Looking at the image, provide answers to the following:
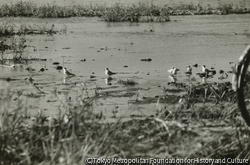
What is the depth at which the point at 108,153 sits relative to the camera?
525 cm

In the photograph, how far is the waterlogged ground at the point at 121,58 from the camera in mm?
10045

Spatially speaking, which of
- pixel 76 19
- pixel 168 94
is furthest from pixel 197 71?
pixel 76 19

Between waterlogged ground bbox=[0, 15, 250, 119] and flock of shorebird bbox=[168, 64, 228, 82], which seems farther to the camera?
flock of shorebird bbox=[168, 64, 228, 82]

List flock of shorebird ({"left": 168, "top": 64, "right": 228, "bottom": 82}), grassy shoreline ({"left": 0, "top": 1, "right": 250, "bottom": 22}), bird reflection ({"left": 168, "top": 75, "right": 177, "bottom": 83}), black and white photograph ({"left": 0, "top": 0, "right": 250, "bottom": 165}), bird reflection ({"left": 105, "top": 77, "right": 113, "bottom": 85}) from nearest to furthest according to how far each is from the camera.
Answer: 1. black and white photograph ({"left": 0, "top": 0, "right": 250, "bottom": 165})
2. bird reflection ({"left": 105, "top": 77, "right": 113, "bottom": 85})
3. bird reflection ({"left": 168, "top": 75, "right": 177, "bottom": 83})
4. flock of shorebird ({"left": 168, "top": 64, "right": 228, "bottom": 82})
5. grassy shoreline ({"left": 0, "top": 1, "right": 250, "bottom": 22})

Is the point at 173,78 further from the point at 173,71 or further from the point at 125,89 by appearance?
the point at 125,89

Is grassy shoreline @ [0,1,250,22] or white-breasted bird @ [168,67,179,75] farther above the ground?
grassy shoreline @ [0,1,250,22]

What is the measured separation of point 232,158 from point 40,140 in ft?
7.73

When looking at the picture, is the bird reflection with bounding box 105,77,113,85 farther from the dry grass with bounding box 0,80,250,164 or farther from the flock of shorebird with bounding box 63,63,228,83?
the dry grass with bounding box 0,80,250,164

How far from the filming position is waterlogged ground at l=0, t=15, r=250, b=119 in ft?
33.0

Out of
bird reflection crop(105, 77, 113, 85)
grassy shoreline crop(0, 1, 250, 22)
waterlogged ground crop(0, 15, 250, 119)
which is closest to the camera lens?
waterlogged ground crop(0, 15, 250, 119)

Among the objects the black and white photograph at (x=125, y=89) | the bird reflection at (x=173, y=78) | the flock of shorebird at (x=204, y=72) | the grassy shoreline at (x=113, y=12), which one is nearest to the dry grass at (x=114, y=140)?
the black and white photograph at (x=125, y=89)

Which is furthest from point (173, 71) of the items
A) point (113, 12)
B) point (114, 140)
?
point (113, 12)

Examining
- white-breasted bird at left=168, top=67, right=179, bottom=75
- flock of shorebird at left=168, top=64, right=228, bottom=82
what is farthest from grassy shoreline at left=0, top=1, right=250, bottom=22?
white-breasted bird at left=168, top=67, right=179, bottom=75

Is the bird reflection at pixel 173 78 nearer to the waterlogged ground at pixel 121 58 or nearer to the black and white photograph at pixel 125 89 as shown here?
the black and white photograph at pixel 125 89
